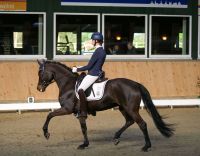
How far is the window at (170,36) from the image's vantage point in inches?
808

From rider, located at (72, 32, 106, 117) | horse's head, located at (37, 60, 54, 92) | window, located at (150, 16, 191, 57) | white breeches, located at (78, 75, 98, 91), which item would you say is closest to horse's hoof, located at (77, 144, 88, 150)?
rider, located at (72, 32, 106, 117)

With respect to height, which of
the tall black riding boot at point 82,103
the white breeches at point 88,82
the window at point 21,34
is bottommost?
the tall black riding boot at point 82,103

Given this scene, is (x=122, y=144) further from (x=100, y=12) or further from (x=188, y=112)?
(x=100, y=12)

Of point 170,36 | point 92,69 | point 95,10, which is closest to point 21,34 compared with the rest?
point 95,10

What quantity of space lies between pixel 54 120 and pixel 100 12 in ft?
14.9

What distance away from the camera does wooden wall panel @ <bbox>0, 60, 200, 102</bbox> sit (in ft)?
62.2

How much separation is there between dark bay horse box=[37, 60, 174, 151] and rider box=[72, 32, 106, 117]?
0.56 ft

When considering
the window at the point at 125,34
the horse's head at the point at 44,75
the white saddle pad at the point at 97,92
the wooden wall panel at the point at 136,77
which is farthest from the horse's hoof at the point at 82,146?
the window at the point at 125,34

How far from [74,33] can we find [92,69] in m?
7.62

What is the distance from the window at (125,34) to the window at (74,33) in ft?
1.76

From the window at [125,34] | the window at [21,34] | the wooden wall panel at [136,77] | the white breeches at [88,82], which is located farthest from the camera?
the window at [125,34]

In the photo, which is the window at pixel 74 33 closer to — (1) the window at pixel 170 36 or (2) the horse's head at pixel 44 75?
(1) the window at pixel 170 36

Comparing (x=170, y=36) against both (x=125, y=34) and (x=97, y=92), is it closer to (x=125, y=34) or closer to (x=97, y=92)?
(x=125, y=34)

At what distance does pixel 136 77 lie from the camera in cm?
1994
